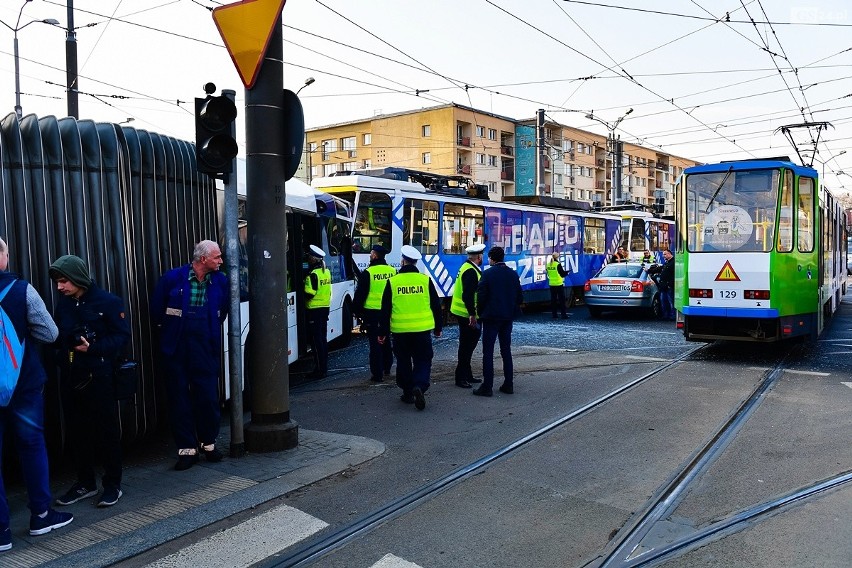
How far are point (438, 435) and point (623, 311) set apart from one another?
44.3ft

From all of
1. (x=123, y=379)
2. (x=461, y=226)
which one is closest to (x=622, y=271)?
(x=461, y=226)

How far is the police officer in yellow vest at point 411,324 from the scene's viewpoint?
8.15m

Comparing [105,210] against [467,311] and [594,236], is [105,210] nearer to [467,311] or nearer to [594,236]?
[467,311]

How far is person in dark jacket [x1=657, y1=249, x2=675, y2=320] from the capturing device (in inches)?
690

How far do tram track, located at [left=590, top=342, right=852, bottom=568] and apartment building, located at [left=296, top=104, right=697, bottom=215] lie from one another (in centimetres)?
4854

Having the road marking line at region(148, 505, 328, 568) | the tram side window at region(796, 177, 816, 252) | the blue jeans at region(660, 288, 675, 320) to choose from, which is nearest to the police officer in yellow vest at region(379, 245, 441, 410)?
the road marking line at region(148, 505, 328, 568)

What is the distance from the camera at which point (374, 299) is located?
9531 mm

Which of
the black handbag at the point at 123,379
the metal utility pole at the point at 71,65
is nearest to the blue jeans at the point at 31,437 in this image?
the black handbag at the point at 123,379

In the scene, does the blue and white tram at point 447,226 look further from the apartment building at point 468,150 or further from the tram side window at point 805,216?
the apartment building at point 468,150

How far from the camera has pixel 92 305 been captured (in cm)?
489

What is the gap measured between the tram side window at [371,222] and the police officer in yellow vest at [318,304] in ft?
17.8

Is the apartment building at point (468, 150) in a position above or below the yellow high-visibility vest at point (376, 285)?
above

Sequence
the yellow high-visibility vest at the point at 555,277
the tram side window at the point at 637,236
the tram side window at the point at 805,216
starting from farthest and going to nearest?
1. the tram side window at the point at 637,236
2. the yellow high-visibility vest at the point at 555,277
3. the tram side window at the point at 805,216

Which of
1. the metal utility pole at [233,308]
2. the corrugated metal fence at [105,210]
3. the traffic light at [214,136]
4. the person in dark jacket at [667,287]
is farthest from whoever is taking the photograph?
the person in dark jacket at [667,287]
